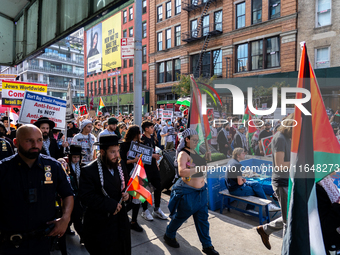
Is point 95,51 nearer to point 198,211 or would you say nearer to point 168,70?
point 198,211

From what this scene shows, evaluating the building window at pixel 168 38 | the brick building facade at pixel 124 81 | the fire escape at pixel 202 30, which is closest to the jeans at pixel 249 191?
the fire escape at pixel 202 30

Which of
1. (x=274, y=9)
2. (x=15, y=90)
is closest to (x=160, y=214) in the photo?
(x=15, y=90)

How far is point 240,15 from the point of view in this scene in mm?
23906

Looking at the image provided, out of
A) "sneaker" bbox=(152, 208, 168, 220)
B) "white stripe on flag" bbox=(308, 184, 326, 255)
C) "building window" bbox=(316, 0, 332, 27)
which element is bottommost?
"sneaker" bbox=(152, 208, 168, 220)

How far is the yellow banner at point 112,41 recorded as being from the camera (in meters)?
7.10

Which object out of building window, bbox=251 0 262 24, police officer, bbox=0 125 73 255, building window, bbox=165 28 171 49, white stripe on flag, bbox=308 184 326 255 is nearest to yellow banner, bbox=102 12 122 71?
police officer, bbox=0 125 73 255

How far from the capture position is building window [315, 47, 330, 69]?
1859cm

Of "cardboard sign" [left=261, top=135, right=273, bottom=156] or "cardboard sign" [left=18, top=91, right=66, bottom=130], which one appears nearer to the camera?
"cardboard sign" [left=18, top=91, right=66, bottom=130]

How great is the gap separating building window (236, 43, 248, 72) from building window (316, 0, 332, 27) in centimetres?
604

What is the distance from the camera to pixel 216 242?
4.41 m

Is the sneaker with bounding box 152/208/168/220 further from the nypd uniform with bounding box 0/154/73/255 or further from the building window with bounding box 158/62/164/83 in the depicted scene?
the building window with bounding box 158/62/164/83

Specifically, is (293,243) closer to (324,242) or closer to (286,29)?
(324,242)

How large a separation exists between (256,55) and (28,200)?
2305 cm

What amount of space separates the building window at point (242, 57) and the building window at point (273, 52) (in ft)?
6.77
